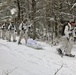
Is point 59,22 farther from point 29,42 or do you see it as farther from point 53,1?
point 29,42

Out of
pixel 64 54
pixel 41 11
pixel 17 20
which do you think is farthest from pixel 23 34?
pixel 17 20

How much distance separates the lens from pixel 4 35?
23.4m

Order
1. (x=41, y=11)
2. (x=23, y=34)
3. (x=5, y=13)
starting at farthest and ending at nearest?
(x=5, y=13) < (x=41, y=11) < (x=23, y=34)

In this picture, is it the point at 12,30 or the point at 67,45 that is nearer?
the point at 67,45

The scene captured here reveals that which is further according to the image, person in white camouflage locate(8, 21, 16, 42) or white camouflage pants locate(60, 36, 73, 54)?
person in white camouflage locate(8, 21, 16, 42)

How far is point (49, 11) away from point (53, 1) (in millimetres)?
1765

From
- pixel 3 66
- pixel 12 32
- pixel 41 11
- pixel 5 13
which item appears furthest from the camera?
pixel 5 13

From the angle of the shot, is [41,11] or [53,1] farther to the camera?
[41,11]

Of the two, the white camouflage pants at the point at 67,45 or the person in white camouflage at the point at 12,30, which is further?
the person in white camouflage at the point at 12,30

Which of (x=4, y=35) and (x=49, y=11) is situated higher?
(x=49, y=11)

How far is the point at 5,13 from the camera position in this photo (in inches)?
1604

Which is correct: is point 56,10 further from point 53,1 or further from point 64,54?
point 64,54

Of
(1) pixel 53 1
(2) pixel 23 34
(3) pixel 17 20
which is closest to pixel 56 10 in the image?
(1) pixel 53 1

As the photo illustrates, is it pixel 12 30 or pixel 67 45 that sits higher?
pixel 12 30
